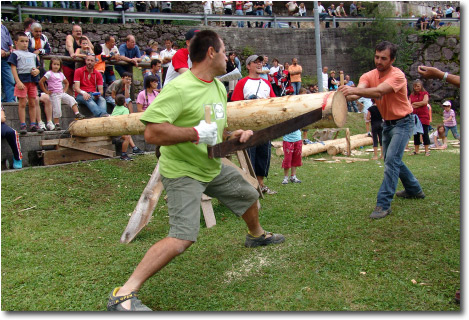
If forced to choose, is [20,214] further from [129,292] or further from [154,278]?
[129,292]

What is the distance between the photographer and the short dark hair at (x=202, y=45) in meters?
3.50

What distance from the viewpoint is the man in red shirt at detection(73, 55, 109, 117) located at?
925 cm

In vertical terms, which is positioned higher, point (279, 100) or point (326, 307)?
point (279, 100)

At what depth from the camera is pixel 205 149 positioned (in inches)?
137

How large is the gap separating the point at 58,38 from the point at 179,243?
15806mm

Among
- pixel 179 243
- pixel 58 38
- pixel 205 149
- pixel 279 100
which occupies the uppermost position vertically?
pixel 58 38

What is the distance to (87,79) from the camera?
30.9ft

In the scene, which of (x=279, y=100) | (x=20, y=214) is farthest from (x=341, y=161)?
(x=20, y=214)

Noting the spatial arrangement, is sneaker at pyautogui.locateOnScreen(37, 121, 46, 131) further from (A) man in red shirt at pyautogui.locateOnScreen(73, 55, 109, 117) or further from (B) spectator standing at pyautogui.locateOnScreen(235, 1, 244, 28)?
(B) spectator standing at pyautogui.locateOnScreen(235, 1, 244, 28)

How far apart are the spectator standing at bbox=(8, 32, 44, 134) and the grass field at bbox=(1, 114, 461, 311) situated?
137cm

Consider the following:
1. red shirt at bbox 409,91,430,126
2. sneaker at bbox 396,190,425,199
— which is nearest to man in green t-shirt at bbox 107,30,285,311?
sneaker at bbox 396,190,425,199

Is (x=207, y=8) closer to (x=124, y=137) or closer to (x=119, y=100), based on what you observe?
(x=119, y=100)

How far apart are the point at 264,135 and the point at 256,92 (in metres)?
2.94

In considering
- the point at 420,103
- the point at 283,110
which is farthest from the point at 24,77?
the point at 420,103
